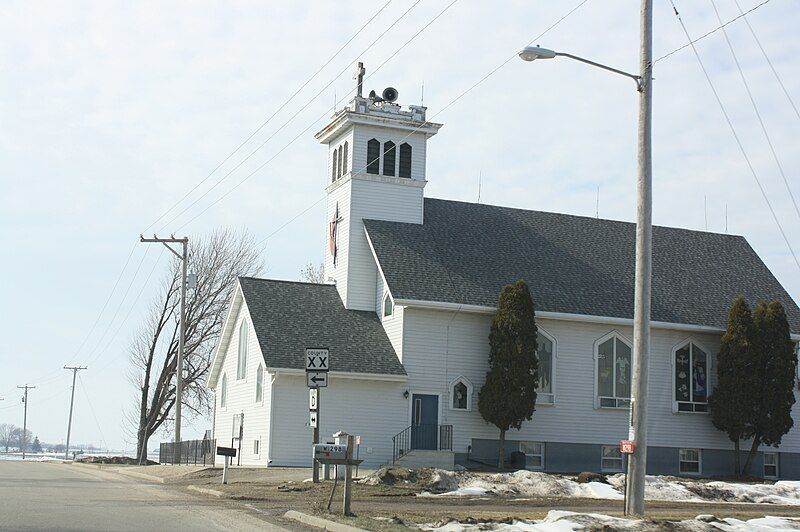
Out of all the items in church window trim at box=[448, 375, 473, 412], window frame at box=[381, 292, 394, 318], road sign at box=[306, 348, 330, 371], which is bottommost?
church window trim at box=[448, 375, 473, 412]

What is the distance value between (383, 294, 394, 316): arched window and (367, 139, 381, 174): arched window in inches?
206

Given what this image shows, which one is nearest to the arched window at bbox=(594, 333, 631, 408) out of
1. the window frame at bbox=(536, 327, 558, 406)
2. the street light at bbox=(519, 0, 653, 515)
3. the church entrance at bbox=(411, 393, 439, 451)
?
the window frame at bbox=(536, 327, 558, 406)

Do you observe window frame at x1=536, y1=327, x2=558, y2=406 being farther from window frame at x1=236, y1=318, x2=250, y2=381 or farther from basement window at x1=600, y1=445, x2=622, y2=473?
window frame at x1=236, y1=318, x2=250, y2=381

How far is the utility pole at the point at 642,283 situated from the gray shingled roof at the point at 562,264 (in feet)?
57.8

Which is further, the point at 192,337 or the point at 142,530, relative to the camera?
the point at 192,337

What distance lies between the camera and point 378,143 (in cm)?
4081

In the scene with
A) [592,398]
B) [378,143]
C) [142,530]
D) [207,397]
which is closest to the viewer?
[142,530]

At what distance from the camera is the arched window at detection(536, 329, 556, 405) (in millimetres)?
37500

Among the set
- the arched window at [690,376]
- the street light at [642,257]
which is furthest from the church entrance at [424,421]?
the street light at [642,257]

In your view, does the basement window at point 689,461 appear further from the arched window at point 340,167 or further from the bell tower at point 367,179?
the arched window at point 340,167

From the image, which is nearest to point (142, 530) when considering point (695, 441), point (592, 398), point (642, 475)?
point (642, 475)

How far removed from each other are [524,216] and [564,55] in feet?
81.3

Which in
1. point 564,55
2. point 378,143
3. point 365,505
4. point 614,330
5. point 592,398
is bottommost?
point 365,505

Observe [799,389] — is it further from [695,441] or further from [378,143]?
[378,143]
